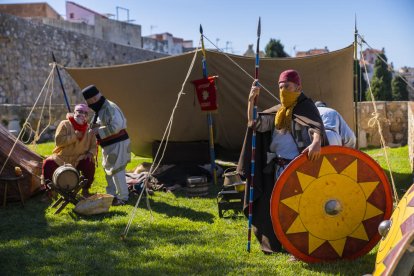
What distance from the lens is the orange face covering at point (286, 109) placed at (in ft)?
10.4

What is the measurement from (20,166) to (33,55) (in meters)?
9.55

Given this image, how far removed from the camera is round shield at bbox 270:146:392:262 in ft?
9.60

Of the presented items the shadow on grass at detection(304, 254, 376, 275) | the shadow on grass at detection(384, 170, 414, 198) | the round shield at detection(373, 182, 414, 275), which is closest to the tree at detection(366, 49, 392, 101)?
the shadow on grass at detection(384, 170, 414, 198)

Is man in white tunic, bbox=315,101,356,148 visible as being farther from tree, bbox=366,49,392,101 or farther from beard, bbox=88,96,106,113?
tree, bbox=366,49,392,101

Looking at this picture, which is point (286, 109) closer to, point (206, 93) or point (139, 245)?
point (139, 245)

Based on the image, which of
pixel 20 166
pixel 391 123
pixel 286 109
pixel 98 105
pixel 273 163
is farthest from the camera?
pixel 391 123

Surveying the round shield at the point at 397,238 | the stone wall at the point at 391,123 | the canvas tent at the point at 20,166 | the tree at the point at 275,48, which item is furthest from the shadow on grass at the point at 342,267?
the tree at the point at 275,48

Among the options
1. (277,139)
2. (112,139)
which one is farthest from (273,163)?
(112,139)

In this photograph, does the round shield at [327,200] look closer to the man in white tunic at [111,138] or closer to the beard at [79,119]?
the man in white tunic at [111,138]

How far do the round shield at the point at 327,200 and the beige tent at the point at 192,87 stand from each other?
3650mm

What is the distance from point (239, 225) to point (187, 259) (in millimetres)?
978

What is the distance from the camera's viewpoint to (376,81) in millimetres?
23172

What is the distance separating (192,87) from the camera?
21.6 ft

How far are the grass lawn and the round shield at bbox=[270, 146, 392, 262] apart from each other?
229mm
